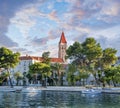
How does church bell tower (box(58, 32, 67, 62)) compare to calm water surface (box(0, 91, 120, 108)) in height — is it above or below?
above

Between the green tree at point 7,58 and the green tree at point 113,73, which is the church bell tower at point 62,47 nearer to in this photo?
the green tree at point 7,58

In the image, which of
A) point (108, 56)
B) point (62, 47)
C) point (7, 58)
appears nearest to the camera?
point (108, 56)

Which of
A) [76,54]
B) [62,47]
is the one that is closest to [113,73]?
[76,54]

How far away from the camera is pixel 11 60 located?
316 feet

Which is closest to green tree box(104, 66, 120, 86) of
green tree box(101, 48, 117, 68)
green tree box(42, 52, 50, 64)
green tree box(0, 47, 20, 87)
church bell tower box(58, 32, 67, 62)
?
green tree box(101, 48, 117, 68)

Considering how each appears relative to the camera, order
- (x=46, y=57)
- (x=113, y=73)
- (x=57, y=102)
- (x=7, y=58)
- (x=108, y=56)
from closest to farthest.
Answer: (x=57, y=102) < (x=113, y=73) < (x=108, y=56) < (x=7, y=58) < (x=46, y=57)

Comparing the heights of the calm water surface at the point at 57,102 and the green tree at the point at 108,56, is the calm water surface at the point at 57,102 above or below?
below

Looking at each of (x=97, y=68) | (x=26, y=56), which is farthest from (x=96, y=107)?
(x=26, y=56)

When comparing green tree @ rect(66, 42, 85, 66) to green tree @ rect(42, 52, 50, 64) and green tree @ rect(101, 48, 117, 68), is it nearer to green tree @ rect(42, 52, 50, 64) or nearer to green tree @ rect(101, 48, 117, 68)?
green tree @ rect(101, 48, 117, 68)

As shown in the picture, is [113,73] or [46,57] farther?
[46,57]

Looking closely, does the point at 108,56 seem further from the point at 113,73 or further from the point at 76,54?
the point at 76,54

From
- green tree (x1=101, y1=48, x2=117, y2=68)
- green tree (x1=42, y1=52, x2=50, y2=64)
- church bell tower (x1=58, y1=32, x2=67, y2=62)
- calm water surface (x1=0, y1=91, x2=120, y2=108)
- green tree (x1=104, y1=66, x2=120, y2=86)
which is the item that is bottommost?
calm water surface (x1=0, y1=91, x2=120, y2=108)

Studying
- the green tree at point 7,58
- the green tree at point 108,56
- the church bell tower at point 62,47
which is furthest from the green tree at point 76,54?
the church bell tower at point 62,47

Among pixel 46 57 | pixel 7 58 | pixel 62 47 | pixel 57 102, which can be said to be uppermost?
pixel 62 47
